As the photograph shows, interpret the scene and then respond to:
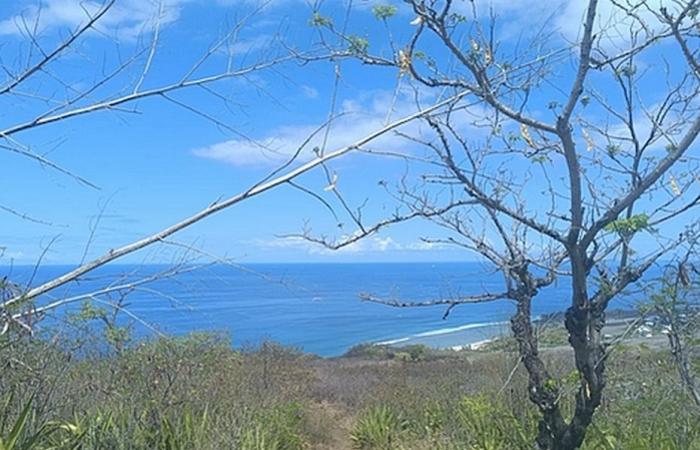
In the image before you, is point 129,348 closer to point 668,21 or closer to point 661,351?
point 661,351

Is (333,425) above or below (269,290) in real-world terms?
below

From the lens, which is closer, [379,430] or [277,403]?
[379,430]

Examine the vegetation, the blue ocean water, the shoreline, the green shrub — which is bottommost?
the green shrub

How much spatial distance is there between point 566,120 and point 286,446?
5317 millimetres

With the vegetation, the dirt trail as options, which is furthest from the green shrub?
the dirt trail

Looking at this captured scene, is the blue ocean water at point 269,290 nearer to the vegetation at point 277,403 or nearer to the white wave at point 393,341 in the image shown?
the vegetation at point 277,403

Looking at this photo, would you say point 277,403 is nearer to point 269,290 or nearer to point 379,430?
point 379,430

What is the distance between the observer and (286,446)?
7.74 meters

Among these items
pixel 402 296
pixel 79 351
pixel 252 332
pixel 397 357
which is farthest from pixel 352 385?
pixel 402 296

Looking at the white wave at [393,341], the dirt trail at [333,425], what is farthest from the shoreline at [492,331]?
the dirt trail at [333,425]

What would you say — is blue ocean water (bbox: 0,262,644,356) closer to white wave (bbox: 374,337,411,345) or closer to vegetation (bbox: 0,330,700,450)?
vegetation (bbox: 0,330,700,450)

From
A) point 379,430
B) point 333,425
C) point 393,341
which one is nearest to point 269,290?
point 379,430

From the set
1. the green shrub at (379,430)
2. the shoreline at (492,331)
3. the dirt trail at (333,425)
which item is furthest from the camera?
the dirt trail at (333,425)

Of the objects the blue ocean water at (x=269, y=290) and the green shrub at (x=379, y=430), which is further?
the green shrub at (x=379, y=430)
